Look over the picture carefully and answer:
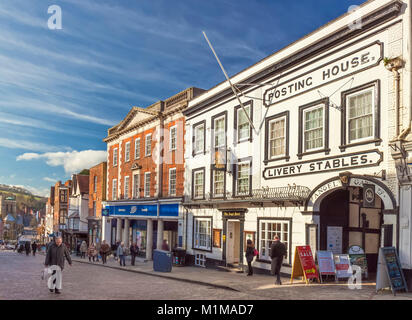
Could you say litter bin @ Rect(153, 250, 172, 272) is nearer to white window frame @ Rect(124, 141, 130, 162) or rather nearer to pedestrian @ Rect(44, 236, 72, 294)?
pedestrian @ Rect(44, 236, 72, 294)

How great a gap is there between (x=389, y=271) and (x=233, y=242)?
36.5 ft

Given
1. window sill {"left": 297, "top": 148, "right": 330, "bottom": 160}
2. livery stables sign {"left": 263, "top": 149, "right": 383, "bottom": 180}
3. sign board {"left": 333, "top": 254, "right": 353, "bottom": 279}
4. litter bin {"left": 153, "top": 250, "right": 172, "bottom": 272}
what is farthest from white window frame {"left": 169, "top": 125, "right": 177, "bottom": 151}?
sign board {"left": 333, "top": 254, "right": 353, "bottom": 279}

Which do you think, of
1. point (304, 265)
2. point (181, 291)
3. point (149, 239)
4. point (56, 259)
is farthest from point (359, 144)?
point (149, 239)

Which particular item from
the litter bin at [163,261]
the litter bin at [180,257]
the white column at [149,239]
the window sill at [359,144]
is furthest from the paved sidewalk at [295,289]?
the white column at [149,239]

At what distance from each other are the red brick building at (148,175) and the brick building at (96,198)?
2.58 meters

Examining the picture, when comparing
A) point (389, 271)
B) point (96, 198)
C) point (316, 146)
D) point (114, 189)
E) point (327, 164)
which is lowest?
point (389, 271)

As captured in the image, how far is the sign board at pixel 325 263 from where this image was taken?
50.1ft

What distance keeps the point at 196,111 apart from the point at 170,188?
612 centimetres

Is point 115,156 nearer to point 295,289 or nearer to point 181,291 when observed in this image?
point 181,291

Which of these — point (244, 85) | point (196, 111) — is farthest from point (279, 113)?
point (196, 111)

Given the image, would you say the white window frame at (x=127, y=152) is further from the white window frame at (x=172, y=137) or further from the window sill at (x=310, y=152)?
the window sill at (x=310, y=152)

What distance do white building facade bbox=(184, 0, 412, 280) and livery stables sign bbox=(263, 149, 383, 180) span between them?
4cm

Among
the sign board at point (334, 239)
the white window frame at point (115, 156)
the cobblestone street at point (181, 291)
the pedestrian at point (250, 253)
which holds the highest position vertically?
the white window frame at point (115, 156)

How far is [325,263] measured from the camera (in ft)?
50.5
